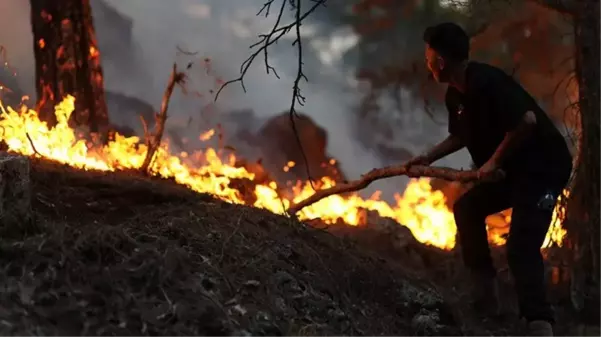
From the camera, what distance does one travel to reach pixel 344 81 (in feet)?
33.7

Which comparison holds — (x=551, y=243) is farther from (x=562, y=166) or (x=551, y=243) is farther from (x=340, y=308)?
(x=340, y=308)

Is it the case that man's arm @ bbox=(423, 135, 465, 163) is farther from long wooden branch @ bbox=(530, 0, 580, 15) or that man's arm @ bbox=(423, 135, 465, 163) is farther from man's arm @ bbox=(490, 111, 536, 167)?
long wooden branch @ bbox=(530, 0, 580, 15)

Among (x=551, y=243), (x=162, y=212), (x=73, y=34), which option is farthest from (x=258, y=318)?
(x=73, y=34)

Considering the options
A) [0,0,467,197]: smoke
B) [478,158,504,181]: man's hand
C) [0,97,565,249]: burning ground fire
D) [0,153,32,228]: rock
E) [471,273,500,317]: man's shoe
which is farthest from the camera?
[0,0,467,197]: smoke

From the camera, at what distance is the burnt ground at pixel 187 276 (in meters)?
2.49

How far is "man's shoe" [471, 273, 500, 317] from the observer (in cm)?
404

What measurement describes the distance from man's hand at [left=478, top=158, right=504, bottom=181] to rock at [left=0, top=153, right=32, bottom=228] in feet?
7.33

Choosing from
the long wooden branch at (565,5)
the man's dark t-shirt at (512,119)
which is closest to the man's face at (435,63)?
the man's dark t-shirt at (512,119)

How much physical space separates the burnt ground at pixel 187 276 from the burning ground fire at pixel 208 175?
1.17 meters

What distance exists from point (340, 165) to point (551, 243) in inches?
213

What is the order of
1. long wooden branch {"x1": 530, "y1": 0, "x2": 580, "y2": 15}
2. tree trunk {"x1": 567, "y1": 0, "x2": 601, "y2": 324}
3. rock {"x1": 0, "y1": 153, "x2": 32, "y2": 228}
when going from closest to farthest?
rock {"x1": 0, "y1": 153, "x2": 32, "y2": 228} → tree trunk {"x1": 567, "y1": 0, "x2": 601, "y2": 324} → long wooden branch {"x1": 530, "y1": 0, "x2": 580, "y2": 15}

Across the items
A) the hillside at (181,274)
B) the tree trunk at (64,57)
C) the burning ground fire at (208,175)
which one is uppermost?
the tree trunk at (64,57)

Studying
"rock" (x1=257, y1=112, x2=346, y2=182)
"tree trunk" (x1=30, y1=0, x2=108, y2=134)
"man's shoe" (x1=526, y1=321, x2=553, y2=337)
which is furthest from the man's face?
"rock" (x1=257, y1=112, x2=346, y2=182)

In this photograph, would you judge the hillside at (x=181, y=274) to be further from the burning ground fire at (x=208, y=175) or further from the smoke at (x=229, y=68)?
the smoke at (x=229, y=68)
